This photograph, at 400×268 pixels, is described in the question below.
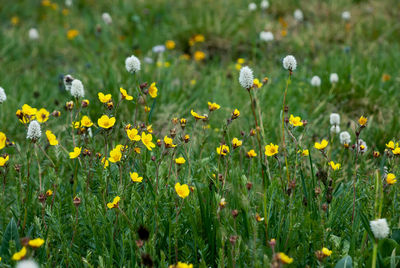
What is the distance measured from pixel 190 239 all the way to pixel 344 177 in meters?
0.95

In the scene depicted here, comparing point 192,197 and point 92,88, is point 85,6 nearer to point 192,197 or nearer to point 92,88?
point 92,88

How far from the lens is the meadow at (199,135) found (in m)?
1.53

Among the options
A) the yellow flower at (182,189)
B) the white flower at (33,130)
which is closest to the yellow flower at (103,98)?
the white flower at (33,130)

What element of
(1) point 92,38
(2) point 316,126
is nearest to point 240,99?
(2) point 316,126

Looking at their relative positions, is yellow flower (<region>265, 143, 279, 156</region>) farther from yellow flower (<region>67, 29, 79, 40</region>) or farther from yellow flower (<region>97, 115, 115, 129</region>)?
yellow flower (<region>67, 29, 79, 40</region>)

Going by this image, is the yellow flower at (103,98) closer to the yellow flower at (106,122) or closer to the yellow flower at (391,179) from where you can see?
the yellow flower at (106,122)

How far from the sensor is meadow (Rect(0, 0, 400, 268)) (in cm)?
153

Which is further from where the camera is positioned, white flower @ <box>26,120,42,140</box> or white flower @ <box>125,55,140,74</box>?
white flower @ <box>125,55,140,74</box>

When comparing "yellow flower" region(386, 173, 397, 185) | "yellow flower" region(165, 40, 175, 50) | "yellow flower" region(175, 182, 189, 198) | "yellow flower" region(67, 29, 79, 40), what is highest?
"yellow flower" region(67, 29, 79, 40)

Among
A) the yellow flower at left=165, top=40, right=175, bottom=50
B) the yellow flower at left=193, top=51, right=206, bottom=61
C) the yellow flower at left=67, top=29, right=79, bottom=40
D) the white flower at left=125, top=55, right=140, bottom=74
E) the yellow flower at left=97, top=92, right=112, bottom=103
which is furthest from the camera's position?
the yellow flower at left=67, top=29, right=79, bottom=40

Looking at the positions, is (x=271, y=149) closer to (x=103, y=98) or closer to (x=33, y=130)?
(x=103, y=98)

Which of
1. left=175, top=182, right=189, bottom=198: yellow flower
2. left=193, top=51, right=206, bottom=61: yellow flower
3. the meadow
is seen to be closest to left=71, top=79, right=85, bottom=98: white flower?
the meadow

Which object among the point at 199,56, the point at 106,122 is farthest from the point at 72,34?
the point at 106,122

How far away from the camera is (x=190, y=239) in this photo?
5.49 ft
